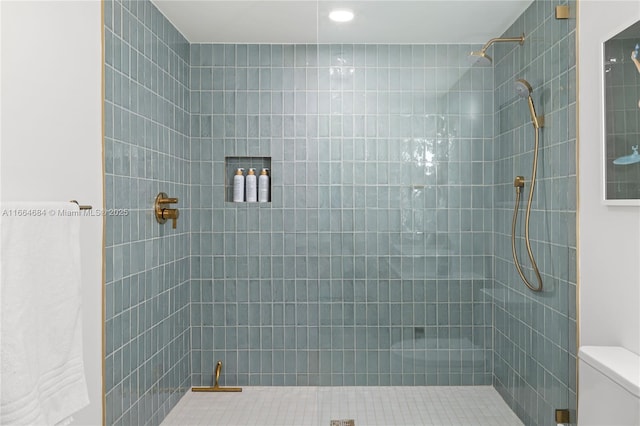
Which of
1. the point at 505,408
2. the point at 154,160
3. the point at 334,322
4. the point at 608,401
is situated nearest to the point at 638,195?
the point at 608,401

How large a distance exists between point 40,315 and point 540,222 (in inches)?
78.7

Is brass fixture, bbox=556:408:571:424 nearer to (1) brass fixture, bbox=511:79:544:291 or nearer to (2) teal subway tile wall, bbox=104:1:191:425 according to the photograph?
(1) brass fixture, bbox=511:79:544:291

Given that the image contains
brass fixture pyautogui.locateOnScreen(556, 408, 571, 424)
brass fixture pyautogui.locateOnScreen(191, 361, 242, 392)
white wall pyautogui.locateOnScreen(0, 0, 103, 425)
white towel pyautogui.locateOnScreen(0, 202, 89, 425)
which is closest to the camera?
white towel pyautogui.locateOnScreen(0, 202, 89, 425)

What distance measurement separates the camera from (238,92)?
133 inches

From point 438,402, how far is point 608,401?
2.18 ft

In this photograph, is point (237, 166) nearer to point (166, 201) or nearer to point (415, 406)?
point (166, 201)

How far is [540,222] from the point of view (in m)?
2.27

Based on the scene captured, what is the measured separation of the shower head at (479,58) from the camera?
7.14ft

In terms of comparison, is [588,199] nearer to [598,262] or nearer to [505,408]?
[598,262]

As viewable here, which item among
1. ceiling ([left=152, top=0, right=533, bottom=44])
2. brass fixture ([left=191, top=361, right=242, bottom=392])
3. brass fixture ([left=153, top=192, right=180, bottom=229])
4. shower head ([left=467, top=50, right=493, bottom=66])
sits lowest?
brass fixture ([left=191, top=361, right=242, bottom=392])

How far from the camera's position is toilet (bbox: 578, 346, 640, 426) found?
1.69 metres

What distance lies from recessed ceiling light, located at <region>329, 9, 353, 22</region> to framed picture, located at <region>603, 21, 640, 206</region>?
105 centimetres

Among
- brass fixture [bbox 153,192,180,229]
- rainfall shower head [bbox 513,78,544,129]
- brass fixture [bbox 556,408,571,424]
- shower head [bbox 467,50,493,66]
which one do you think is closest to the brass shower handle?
brass fixture [bbox 153,192,180,229]

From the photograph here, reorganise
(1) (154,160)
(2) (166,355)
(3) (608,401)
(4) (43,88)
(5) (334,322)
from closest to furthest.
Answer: (4) (43,88) < (3) (608,401) < (5) (334,322) < (1) (154,160) < (2) (166,355)
